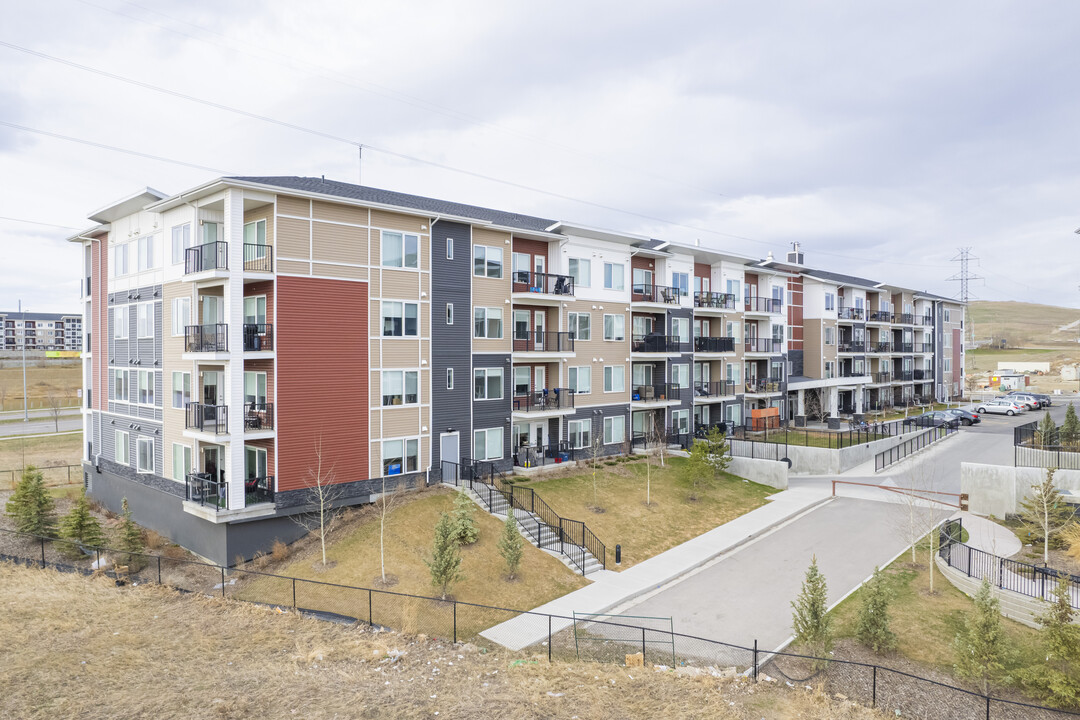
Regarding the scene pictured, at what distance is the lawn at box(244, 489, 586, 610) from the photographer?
1983 centimetres

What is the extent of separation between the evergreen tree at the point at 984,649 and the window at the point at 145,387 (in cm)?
3240

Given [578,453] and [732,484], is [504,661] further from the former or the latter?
[732,484]

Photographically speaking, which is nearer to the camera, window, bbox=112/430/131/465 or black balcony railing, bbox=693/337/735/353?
window, bbox=112/430/131/465

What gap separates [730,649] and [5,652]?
1827 cm

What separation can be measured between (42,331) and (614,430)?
587ft

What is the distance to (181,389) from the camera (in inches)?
1049

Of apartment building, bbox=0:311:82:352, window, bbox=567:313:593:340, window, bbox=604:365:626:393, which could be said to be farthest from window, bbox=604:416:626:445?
apartment building, bbox=0:311:82:352

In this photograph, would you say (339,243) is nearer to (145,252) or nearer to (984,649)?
(145,252)

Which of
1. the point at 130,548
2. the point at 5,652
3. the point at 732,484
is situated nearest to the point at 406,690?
the point at 5,652

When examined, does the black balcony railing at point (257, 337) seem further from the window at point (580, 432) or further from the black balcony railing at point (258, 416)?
the window at point (580, 432)

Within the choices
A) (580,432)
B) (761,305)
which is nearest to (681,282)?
(761,305)

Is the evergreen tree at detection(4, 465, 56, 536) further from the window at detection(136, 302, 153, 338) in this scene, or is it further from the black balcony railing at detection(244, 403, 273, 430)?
the black balcony railing at detection(244, 403, 273, 430)

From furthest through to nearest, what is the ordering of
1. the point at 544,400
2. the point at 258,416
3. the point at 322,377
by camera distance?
the point at 544,400
the point at 322,377
the point at 258,416

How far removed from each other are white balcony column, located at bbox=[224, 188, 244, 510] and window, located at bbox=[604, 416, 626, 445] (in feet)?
68.3
